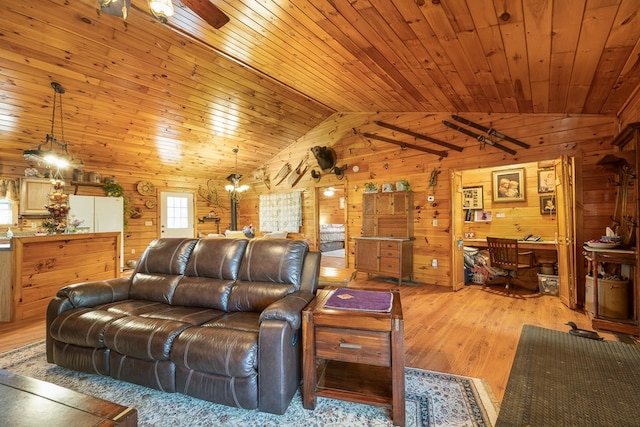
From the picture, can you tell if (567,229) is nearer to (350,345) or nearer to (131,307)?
(350,345)

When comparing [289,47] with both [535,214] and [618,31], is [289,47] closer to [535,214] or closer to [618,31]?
[618,31]

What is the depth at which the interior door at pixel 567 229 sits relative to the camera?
3559 millimetres

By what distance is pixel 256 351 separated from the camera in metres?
1.63

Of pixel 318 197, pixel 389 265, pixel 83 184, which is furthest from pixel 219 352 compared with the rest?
pixel 83 184

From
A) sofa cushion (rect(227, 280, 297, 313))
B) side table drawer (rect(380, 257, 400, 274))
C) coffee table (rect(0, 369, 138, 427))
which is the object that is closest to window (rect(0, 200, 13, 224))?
sofa cushion (rect(227, 280, 297, 313))

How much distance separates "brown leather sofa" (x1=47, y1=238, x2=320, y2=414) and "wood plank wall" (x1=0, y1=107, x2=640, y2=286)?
3.32m

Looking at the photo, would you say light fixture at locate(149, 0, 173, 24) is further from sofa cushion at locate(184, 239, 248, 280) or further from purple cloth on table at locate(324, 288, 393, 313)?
purple cloth on table at locate(324, 288, 393, 313)

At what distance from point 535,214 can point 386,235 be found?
105 inches

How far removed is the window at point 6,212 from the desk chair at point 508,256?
8.12m

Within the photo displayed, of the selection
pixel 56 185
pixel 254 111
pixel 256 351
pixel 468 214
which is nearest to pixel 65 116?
pixel 56 185

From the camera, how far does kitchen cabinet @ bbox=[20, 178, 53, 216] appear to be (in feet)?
16.2

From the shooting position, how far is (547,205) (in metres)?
4.93

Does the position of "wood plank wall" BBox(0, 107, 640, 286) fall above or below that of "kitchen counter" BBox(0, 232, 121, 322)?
above

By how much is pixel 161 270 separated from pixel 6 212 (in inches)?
177
